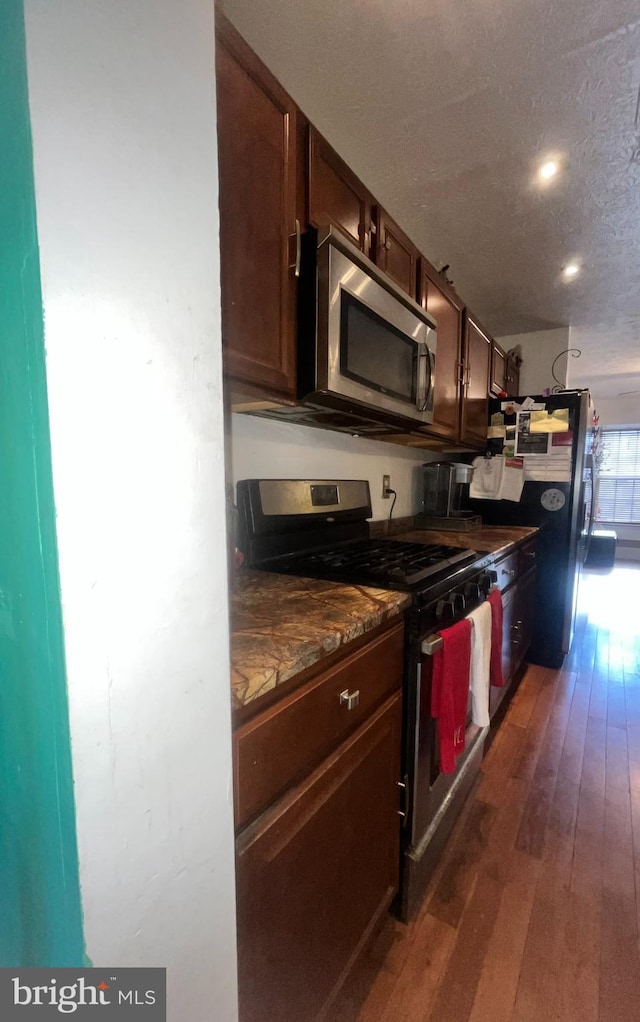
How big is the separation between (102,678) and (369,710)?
69cm

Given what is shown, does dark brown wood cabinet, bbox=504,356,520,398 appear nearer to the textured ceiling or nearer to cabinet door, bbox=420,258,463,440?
the textured ceiling

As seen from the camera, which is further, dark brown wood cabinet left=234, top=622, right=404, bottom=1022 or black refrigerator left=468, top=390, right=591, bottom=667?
black refrigerator left=468, top=390, right=591, bottom=667

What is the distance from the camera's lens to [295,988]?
76cm

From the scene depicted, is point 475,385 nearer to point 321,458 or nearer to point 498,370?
point 498,370

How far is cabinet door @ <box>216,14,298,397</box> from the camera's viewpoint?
0.84 m

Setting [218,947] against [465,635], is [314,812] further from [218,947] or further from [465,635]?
[465,635]

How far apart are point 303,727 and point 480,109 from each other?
72.7 inches

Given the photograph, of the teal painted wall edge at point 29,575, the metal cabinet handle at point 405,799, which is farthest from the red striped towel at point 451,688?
the teal painted wall edge at point 29,575

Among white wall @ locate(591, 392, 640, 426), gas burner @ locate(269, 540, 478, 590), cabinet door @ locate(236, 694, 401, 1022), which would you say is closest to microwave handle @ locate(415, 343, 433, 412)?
Answer: gas burner @ locate(269, 540, 478, 590)

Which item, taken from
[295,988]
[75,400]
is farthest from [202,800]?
[295,988]

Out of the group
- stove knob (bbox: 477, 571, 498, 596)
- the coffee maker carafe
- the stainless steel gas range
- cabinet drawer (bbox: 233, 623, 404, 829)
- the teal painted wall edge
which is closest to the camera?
the teal painted wall edge

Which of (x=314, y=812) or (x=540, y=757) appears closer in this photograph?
(x=314, y=812)

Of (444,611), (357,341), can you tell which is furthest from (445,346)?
(444,611)

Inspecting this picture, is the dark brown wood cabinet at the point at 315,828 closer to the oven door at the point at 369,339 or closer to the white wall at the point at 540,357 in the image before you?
the oven door at the point at 369,339
